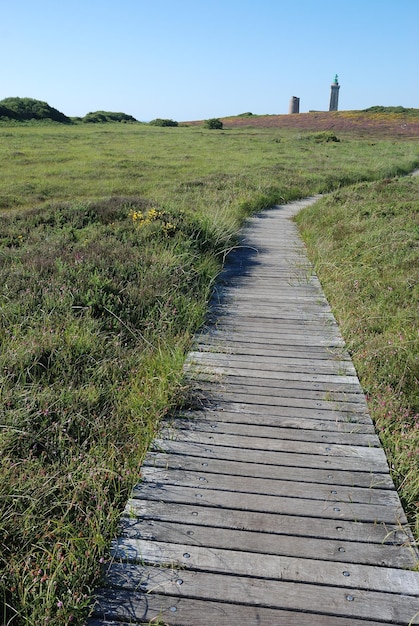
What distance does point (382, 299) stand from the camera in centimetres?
655

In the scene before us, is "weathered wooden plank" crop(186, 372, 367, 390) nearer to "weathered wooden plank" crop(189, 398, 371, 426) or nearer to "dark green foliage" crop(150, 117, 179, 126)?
"weathered wooden plank" crop(189, 398, 371, 426)

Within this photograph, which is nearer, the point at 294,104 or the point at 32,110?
the point at 32,110

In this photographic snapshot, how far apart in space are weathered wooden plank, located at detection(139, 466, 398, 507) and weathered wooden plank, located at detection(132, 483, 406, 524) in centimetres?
4

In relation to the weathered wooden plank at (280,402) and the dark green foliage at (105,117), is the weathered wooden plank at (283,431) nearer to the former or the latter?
the weathered wooden plank at (280,402)

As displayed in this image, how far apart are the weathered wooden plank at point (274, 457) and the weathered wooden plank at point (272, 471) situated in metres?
0.04

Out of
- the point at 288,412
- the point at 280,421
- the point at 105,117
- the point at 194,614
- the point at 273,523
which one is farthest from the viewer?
the point at 105,117

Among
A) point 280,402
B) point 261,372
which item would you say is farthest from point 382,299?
point 280,402

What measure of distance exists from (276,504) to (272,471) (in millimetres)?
343

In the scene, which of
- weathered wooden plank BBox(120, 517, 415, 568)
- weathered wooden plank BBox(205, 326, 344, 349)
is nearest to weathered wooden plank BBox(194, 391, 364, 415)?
weathered wooden plank BBox(205, 326, 344, 349)

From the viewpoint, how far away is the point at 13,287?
233 inches

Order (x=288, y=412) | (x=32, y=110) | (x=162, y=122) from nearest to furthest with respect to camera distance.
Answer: (x=288, y=412) < (x=32, y=110) < (x=162, y=122)

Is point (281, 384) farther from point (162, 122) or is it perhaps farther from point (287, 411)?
point (162, 122)

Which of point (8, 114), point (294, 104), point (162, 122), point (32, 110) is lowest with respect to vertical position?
point (8, 114)

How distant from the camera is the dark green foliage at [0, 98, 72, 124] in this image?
177 ft
